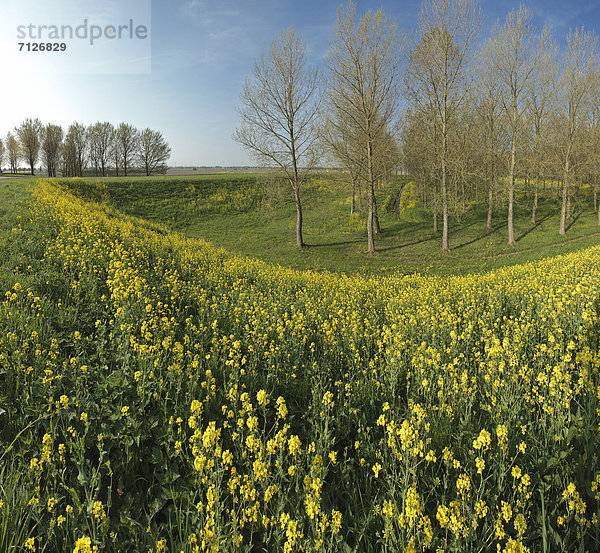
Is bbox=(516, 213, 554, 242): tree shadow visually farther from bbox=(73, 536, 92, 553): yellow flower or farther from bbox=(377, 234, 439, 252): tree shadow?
bbox=(73, 536, 92, 553): yellow flower

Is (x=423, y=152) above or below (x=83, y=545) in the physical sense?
above

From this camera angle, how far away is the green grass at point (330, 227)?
1886 cm

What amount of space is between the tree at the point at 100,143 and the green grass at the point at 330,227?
3617 cm

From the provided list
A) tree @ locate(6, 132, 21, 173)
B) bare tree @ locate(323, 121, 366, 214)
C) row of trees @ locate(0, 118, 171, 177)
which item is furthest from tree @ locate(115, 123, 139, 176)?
bare tree @ locate(323, 121, 366, 214)

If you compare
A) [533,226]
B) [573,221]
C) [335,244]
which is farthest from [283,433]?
[573,221]

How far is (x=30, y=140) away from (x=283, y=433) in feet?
259

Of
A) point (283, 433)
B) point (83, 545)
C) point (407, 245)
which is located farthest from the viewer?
point (407, 245)

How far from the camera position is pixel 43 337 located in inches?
168

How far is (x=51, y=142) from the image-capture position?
61.7 meters

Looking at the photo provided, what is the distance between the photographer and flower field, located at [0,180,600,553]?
6.93 ft

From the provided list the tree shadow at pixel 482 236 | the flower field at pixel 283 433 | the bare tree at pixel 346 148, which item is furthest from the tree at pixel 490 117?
the flower field at pixel 283 433

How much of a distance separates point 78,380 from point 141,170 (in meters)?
73.0

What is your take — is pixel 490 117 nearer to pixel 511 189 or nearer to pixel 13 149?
pixel 511 189

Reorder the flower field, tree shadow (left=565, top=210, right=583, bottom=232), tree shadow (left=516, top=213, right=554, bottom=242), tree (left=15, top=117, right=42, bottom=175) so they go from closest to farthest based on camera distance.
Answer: the flower field → tree shadow (left=516, top=213, right=554, bottom=242) → tree shadow (left=565, top=210, right=583, bottom=232) → tree (left=15, top=117, right=42, bottom=175)
